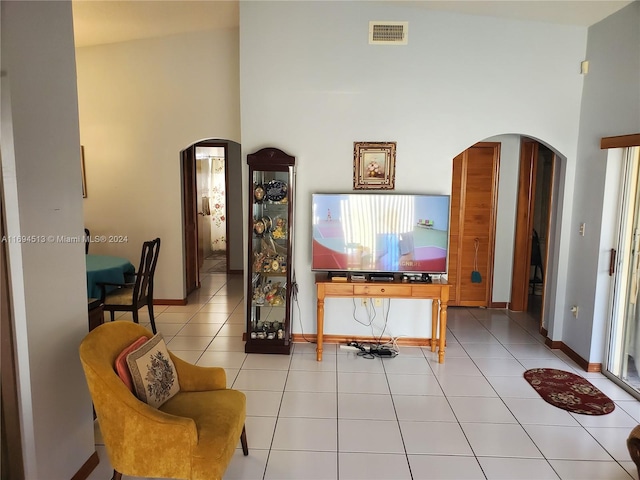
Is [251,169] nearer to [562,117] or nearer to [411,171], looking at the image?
[411,171]

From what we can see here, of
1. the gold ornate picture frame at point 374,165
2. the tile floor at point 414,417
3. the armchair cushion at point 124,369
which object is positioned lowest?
the tile floor at point 414,417

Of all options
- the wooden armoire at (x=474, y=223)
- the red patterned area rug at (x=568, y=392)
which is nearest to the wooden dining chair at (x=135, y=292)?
the wooden armoire at (x=474, y=223)

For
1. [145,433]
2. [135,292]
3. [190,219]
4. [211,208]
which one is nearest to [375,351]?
[135,292]

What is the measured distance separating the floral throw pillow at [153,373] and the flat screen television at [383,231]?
196 cm

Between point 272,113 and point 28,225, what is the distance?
2.63 m

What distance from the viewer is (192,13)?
4.50m

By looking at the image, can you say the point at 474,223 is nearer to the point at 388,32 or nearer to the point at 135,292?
the point at 388,32

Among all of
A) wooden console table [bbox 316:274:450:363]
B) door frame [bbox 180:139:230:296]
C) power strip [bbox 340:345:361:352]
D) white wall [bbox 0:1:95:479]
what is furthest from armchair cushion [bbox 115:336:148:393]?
door frame [bbox 180:139:230:296]

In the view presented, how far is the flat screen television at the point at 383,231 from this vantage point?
13.4 ft

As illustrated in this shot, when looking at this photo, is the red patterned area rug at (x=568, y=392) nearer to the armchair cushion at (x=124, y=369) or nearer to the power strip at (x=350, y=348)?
the power strip at (x=350, y=348)

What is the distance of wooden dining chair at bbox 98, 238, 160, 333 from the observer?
4.43 meters

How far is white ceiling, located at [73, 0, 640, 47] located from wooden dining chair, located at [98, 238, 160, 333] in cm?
225

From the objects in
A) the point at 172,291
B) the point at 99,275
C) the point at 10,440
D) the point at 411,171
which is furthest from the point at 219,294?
the point at 10,440

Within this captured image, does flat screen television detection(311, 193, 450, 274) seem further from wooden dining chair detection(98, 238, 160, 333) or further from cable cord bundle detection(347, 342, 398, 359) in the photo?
wooden dining chair detection(98, 238, 160, 333)
